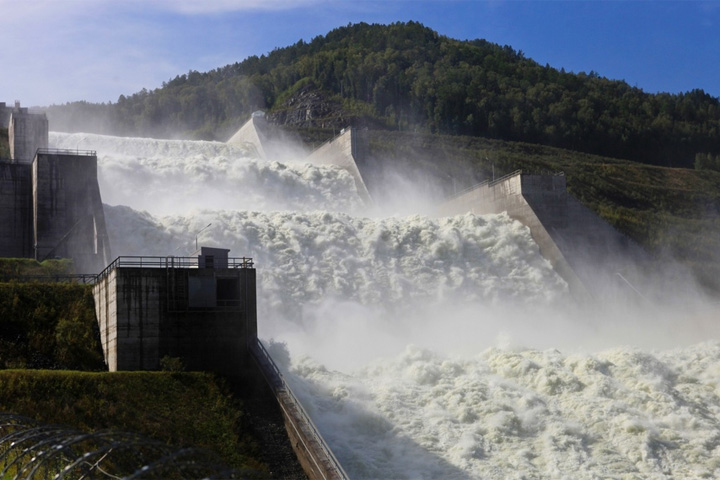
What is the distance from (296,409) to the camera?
1916cm

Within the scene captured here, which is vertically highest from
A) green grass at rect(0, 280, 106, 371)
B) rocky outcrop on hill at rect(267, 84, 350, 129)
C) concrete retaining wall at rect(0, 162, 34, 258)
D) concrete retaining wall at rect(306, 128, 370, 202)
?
rocky outcrop on hill at rect(267, 84, 350, 129)

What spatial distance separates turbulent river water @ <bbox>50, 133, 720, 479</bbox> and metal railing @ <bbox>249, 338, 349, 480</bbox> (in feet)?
3.24

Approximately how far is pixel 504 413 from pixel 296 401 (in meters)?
4.81

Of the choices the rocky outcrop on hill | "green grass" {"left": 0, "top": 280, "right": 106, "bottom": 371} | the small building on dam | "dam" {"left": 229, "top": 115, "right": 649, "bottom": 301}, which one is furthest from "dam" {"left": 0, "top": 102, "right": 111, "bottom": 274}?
the rocky outcrop on hill

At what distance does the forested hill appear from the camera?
84.6 m

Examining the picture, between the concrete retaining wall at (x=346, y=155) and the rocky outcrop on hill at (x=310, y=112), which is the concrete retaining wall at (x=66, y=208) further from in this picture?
the rocky outcrop on hill at (x=310, y=112)

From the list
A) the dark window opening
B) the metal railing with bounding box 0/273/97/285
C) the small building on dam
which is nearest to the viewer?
the small building on dam

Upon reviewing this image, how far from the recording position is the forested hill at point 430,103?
84625mm

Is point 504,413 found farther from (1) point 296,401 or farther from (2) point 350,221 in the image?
(2) point 350,221

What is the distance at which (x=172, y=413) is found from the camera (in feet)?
61.6

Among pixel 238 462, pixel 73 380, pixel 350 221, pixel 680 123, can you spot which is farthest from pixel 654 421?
pixel 680 123

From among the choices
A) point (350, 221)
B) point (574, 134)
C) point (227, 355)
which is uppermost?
point (574, 134)

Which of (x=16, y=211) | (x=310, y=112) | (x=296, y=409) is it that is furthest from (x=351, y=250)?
(x=310, y=112)

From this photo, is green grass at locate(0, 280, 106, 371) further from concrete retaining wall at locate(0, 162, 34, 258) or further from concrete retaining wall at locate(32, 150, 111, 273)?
A: concrete retaining wall at locate(0, 162, 34, 258)
